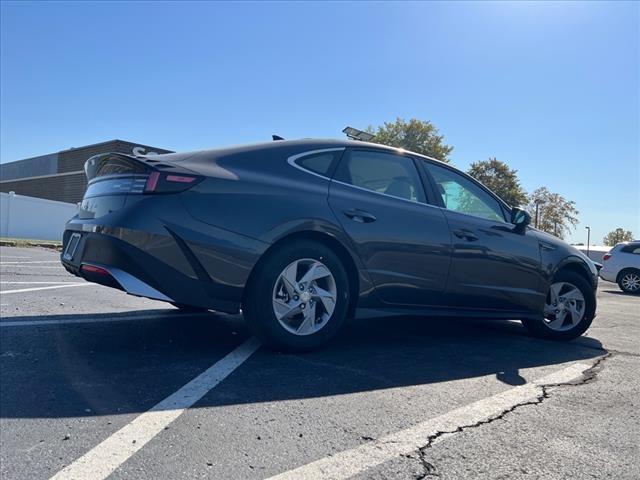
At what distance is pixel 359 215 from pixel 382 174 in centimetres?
60

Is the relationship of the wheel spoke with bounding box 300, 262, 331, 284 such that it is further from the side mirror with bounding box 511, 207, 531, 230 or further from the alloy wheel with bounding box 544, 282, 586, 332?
the alloy wheel with bounding box 544, 282, 586, 332

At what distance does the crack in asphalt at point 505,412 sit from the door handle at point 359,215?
160 centimetres

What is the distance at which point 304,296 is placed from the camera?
3.53 metres

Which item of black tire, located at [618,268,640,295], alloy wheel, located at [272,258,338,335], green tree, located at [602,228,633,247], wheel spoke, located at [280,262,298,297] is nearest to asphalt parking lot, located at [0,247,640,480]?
alloy wheel, located at [272,258,338,335]

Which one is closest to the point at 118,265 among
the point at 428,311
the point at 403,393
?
the point at 403,393

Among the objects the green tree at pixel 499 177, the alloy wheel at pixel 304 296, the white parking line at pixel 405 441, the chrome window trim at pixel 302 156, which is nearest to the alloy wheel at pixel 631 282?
the white parking line at pixel 405 441

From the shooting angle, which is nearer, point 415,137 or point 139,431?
point 139,431

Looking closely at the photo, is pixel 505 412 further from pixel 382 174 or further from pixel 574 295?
pixel 574 295

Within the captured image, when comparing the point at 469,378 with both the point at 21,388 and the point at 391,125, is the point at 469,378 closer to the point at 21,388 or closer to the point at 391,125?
the point at 21,388

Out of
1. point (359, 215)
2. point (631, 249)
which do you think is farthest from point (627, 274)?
point (359, 215)

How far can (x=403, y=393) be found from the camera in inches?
116

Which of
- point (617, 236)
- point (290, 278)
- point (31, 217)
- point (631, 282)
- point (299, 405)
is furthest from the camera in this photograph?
point (617, 236)

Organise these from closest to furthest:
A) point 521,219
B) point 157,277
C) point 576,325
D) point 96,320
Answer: point 157,277 → point 96,320 → point 521,219 → point 576,325

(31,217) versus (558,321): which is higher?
(31,217)
